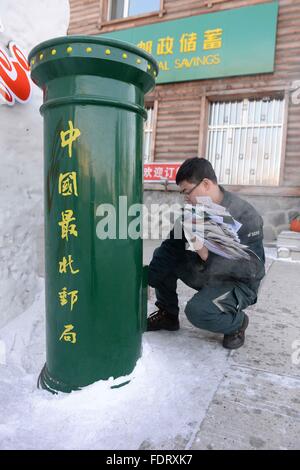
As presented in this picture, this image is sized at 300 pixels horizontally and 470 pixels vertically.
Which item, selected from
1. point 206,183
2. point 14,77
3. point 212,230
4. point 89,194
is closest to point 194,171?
point 206,183

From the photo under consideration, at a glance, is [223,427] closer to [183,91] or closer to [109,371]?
[109,371]

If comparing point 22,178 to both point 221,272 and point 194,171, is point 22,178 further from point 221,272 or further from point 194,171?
point 221,272

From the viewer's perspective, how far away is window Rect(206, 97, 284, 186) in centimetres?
689

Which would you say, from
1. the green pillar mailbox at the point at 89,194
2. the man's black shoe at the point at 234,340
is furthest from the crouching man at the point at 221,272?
the green pillar mailbox at the point at 89,194

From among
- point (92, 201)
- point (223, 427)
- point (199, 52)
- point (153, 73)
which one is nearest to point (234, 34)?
point (199, 52)

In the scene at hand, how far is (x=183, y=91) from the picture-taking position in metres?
7.52

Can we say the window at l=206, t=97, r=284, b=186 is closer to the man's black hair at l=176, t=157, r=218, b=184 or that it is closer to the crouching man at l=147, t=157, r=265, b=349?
the crouching man at l=147, t=157, r=265, b=349

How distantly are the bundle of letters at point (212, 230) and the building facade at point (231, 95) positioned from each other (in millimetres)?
5047

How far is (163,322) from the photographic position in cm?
245

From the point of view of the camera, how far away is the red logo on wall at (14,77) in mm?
2112

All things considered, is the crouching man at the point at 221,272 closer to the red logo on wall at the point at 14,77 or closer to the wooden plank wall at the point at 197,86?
the red logo on wall at the point at 14,77

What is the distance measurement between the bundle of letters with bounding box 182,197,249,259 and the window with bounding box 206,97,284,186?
536 centimetres

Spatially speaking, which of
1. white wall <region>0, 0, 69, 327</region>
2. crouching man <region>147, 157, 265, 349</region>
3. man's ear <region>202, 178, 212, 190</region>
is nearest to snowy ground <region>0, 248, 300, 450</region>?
crouching man <region>147, 157, 265, 349</region>
